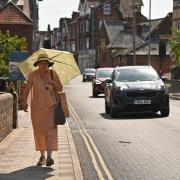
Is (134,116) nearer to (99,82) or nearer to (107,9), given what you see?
(99,82)

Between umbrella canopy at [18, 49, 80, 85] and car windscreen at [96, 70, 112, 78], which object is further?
car windscreen at [96, 70, 112, 78]

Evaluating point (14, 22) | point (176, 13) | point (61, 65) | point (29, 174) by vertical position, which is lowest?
point (29, 174)

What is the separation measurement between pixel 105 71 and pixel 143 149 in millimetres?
27906

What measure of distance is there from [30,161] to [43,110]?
1.00 m

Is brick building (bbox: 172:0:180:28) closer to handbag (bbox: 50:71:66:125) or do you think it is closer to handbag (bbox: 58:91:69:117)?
handbag (bbox: 58:91:69:117)

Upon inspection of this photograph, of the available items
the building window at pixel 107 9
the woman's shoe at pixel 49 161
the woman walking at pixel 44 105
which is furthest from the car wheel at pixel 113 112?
the building window at pixel 107 9

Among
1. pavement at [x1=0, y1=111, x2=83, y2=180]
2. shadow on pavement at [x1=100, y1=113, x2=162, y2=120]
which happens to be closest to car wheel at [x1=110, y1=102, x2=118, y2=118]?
shadow on pavement at [x1=100, y1=113, x2=162, y2=120]

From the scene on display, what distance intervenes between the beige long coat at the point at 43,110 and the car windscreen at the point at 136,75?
11.7m

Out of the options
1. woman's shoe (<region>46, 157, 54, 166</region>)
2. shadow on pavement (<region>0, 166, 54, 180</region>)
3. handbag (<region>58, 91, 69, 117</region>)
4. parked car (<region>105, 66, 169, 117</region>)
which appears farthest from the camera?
parked car (<region>105, 66, 169, 117</region>)

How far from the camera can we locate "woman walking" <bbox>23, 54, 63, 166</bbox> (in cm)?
1009

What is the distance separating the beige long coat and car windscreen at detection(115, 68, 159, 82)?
11.7 metres

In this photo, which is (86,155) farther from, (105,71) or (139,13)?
(139,13)

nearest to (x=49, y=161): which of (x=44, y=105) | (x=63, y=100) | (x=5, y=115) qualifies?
(x=44, y=105)

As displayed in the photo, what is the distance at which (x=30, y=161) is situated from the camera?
10555mm
